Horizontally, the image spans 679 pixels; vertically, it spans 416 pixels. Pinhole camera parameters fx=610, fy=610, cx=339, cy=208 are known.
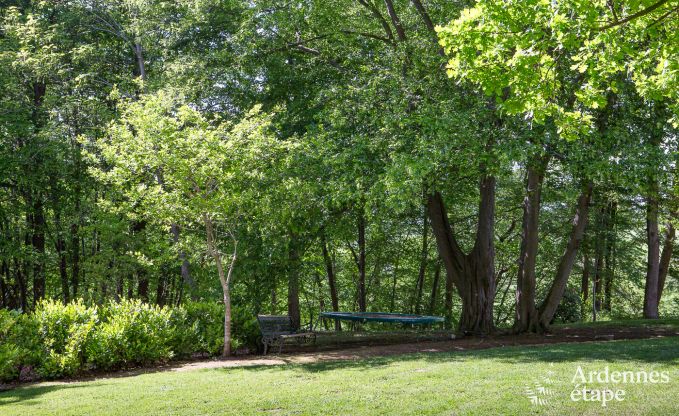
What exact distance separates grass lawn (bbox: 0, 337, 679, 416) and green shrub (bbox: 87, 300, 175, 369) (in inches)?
41.1

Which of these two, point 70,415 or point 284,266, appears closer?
point 70,415

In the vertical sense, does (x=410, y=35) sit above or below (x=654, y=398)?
above

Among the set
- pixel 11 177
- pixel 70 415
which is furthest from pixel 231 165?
pixel 11 177

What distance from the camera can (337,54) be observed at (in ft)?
54.1

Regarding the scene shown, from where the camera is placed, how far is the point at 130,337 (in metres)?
11.5

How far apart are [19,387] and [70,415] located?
3.41 meters

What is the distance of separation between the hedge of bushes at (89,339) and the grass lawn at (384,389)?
28.1 inches

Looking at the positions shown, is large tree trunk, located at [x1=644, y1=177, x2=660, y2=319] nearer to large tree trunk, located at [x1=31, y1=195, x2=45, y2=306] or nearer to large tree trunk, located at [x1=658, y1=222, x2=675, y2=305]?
large tree trunk, located at [x1=658, y1=222, x2=675, y2=305]

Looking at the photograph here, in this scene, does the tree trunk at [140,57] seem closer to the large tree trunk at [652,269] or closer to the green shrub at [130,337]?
the green shrub at [130,337]

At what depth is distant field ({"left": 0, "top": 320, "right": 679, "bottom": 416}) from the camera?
22.2 ft

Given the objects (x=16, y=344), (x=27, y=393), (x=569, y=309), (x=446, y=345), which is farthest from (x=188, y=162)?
(x=569, y=309)

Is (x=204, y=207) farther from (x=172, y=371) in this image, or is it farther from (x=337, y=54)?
(x=337, y=54)

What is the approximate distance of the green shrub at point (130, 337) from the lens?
36.0 feet

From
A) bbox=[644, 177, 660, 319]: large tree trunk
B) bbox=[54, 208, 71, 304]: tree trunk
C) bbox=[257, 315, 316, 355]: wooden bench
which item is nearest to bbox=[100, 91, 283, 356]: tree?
bbox=[257, 315, 316, 355]: wooden bench
